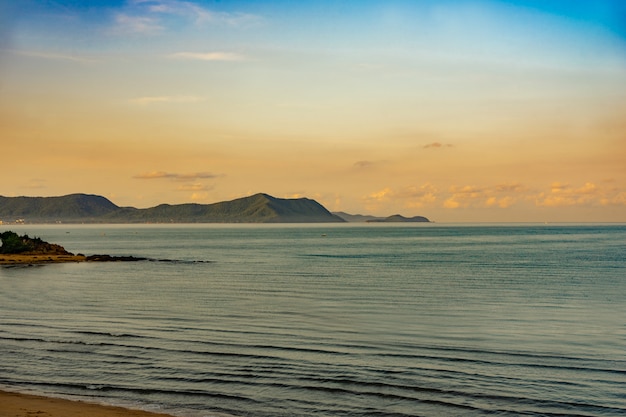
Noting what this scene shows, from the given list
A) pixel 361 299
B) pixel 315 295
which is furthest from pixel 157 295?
pixel 361 299

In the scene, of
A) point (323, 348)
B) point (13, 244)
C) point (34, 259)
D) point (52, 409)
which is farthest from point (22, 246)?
point (52, 409)

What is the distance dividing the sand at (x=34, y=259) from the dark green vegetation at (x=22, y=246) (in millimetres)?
2433

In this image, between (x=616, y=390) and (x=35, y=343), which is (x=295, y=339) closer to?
(x=35, y=343)

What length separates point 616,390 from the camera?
1966 centimetres

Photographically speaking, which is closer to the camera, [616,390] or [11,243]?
[616,390]

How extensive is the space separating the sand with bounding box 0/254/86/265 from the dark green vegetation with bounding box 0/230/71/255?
2433 millimetres

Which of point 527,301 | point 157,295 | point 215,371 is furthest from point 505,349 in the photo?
point 157,295

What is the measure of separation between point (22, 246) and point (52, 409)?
84.7 meters

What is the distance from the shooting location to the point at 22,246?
307ft

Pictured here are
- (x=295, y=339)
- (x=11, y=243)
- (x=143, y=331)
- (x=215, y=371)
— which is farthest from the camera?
(x=11, y=243)

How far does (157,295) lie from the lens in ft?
155

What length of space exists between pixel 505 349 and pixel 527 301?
18.6 meters

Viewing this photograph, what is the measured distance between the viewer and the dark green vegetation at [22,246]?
9206cm

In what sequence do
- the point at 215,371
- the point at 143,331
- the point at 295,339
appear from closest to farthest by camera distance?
the point at 215,371 < the point at 295,339 < the point at 143,331
